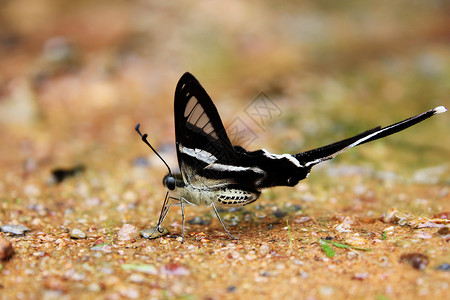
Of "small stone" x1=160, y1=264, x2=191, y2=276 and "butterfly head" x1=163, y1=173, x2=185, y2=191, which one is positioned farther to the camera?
"butterfly head" x1=163, y1=173, x2=185, y2=191

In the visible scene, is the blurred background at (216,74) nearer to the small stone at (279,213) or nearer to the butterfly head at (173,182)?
the small stone at (279,213)

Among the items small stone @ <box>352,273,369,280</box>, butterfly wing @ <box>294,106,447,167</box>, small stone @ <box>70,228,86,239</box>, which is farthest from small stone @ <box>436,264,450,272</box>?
small stone @ <box>70,228,86,239</box>

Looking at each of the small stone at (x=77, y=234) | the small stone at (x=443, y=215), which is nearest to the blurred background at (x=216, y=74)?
the small stone at (x=443, y=215)

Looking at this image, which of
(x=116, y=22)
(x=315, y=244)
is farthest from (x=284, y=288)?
(x=116, y=22)

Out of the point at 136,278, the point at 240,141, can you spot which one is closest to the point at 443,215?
the point at 240,141

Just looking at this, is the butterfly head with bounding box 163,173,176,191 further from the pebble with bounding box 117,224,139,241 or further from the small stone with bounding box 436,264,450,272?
the small stone with bounding box 436,264,450,272

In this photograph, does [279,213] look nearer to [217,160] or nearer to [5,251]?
[217,160]
